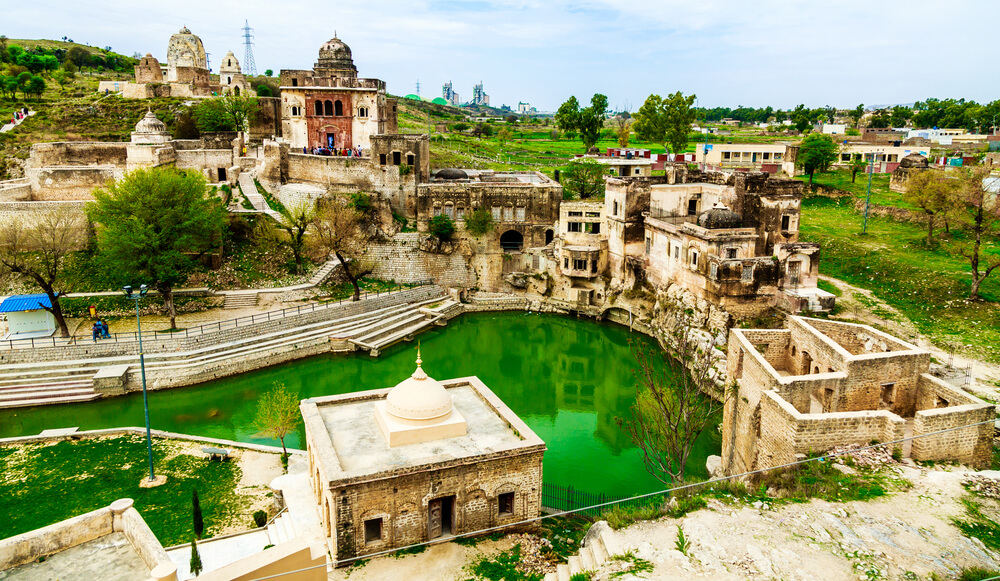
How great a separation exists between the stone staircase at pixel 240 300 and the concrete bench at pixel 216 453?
13195mm

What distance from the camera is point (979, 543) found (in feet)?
34.7

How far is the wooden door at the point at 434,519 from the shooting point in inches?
520

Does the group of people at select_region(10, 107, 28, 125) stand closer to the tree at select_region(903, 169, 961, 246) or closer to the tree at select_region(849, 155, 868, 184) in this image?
the tree at select_region(903, 169, 961, 246)

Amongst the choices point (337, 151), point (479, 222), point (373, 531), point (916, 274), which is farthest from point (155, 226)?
point (916, 274)

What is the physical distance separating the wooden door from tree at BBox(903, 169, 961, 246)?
94.9ft

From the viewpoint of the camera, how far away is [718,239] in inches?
1067

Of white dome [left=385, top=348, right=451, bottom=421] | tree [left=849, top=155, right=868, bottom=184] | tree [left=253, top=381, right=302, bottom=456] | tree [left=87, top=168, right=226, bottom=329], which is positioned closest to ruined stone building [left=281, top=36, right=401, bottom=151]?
tree [left=87, top=168, right=226, bottom=329]

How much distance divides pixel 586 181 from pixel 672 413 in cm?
2875

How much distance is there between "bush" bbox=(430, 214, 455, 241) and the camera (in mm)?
36688

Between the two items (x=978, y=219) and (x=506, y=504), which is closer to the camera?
(x=506, y=504)

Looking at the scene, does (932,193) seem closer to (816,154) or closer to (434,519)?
(816,154)

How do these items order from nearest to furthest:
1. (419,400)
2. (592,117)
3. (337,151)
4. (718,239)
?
(419,400)
(718,239)
(337,151)
(592,117)

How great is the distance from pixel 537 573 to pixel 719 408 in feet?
38.7

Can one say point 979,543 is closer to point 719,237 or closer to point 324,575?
point 324,575
